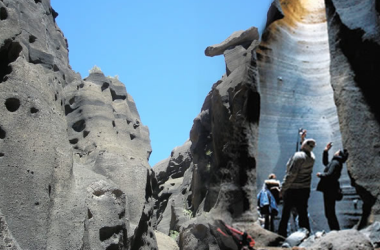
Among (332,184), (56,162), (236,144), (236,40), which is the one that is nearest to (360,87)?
(332,184)

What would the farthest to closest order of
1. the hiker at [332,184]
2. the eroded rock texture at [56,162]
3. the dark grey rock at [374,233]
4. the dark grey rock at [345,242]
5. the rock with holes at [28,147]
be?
the eroded rock texture at [56,162] < the rock with holes at [28,147] < the hiker at [332,184] < the dark grey rock at [374,233] < the dark grey rock at [345,242]

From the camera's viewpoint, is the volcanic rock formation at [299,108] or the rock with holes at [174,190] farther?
the rock with holes at [174,190]

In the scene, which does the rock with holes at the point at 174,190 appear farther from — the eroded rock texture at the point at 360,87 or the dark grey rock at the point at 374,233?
the dark grey rock at the point at 374,233

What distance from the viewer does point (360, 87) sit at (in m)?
6.76

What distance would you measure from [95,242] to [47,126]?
310 cm

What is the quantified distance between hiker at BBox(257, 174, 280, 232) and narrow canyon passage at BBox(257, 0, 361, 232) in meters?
0.65

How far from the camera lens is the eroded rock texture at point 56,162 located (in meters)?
9.65

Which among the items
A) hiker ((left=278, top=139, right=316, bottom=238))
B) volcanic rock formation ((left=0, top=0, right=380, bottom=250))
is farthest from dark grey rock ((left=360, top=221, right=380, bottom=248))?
hiker ((left=278, top=139, right=316, bottom=238))

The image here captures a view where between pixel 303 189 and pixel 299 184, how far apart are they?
0.35ft

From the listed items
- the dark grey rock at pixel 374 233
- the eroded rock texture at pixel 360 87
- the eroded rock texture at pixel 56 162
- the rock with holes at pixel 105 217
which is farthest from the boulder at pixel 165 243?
the dark grey rock at pixel 374 233

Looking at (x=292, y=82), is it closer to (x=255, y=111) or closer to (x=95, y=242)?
(x=255, y=111)

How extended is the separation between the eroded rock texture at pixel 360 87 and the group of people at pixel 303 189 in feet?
0.91

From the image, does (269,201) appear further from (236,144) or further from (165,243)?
(165,243)

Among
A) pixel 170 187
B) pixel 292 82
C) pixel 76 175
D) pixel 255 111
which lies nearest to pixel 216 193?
pixel 255 111
